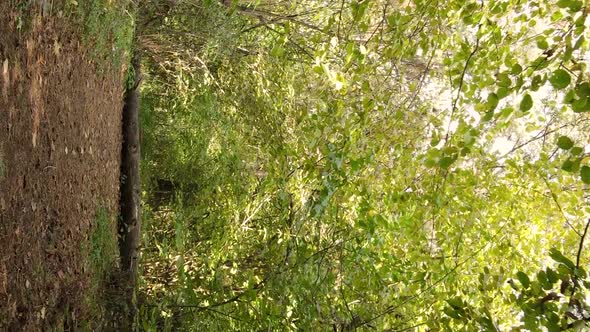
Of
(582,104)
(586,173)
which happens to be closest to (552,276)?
(586,173)

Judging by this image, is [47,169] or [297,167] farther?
[297,167]

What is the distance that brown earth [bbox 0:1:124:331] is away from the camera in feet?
9.51

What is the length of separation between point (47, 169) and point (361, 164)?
6.10 feet

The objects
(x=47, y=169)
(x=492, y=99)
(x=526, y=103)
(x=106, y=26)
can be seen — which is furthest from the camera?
(x=106, y=26)

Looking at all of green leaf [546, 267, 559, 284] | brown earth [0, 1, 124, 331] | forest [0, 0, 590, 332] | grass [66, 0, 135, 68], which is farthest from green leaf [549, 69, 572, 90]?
grass [66, 0, 135, 68]

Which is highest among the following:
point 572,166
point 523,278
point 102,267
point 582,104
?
point 582,104

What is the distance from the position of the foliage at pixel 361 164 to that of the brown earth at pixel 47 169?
0.60 m

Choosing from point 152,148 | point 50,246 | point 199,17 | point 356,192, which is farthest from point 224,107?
point 356,192

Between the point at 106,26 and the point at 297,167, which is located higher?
the point at 106,26

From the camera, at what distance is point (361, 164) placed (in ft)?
9.11

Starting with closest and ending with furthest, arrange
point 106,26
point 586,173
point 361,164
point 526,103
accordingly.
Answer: point 586,173 < point 526,103 < point 361,164 < point 106,26

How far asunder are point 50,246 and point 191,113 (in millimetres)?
2998

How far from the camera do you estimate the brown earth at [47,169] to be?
2.90 metres

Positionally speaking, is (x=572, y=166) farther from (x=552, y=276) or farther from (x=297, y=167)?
(x=297, y=167)
